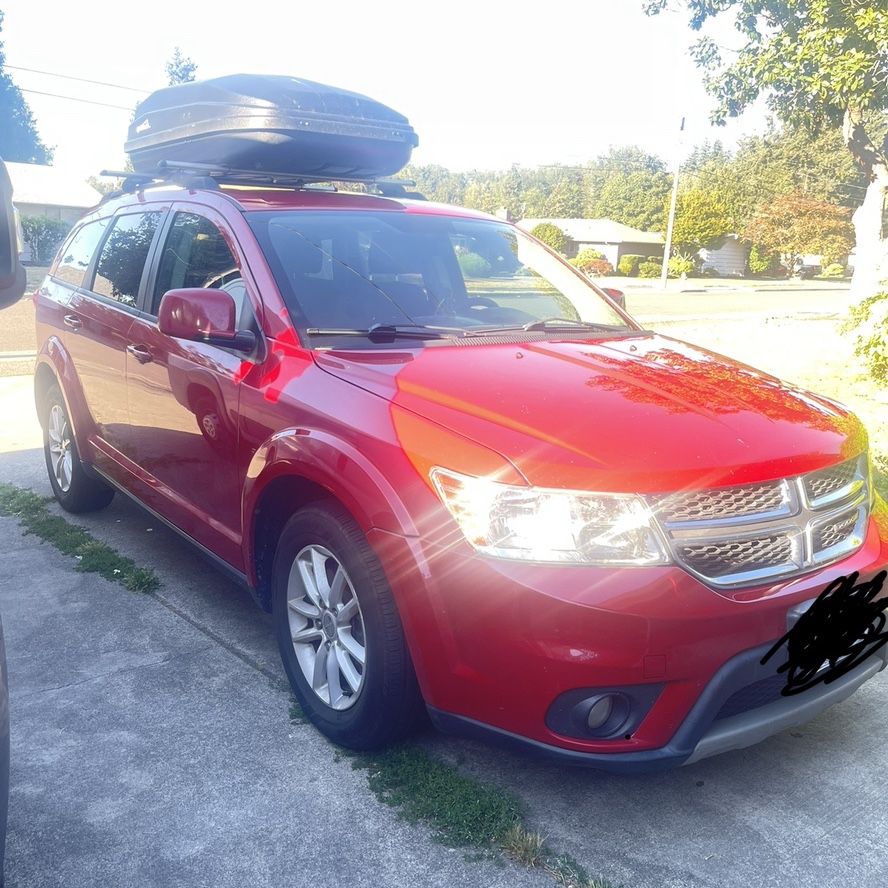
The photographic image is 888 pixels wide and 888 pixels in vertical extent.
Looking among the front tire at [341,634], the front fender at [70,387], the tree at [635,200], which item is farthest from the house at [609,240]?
the front tire at [341,634]

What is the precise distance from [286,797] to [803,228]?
218 feet

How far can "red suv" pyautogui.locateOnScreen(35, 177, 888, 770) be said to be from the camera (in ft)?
8.09

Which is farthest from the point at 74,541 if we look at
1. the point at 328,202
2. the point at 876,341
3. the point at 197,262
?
the point at 876,341

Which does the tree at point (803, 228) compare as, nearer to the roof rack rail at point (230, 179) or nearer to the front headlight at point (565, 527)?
the roof rack rail at point (230, 179)

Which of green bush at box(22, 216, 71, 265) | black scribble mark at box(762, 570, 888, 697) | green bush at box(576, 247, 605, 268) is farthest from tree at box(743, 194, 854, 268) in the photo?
black scribble mark at box(762, 570, 888, 697)

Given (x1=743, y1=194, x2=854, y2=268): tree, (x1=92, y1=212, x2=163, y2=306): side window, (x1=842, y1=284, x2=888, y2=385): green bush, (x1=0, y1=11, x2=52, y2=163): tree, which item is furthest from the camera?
(x1=0, y1=11, x2=52, y2=163): tree

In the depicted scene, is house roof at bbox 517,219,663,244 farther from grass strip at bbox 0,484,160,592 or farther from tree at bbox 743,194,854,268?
grass strip at bbox 0,484,160,592

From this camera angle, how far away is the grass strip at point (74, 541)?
15.1 feet

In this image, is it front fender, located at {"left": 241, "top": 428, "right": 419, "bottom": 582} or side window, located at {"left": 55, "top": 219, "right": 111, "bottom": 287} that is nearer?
front fender, located at {"left": 241, "top": 428, "right": 419, "bottom": 582}

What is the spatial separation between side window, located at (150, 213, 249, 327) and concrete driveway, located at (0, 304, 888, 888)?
1.51 m

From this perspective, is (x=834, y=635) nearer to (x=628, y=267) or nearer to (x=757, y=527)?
(x=757, y=527)

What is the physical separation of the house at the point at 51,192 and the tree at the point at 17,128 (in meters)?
37.9

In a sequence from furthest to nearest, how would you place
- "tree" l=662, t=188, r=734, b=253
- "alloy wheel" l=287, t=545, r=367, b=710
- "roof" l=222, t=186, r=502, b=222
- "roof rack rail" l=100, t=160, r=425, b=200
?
"tree" l=662, t=188, r=734, b=253
"roof rack rail" l=100, t=160, r=425, b=200
"roof" l=222, t=186, r=502, b=222
"alloy wheel" l=287, t=545, r=367, b=710

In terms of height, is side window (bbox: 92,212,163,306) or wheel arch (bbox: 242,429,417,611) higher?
side window (bbox: 92,212,163,306)
